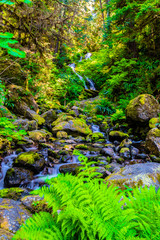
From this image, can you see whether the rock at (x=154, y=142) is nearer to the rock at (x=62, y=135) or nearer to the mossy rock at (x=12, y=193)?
the rock at (x=62, y=135)

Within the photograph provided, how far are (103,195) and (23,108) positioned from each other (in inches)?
318

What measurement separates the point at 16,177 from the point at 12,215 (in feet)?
6.41

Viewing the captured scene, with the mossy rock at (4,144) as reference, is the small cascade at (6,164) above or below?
below

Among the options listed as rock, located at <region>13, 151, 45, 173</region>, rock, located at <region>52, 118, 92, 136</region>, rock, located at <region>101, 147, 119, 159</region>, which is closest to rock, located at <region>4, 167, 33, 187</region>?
rock, located at <region>13, 151, 45, 173</region>

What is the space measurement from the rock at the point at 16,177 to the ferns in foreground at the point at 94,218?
3.22 meters

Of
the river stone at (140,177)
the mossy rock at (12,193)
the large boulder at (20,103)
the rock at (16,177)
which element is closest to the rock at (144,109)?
the river stone at (140,177)

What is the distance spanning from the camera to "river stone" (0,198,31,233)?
76.7 inches

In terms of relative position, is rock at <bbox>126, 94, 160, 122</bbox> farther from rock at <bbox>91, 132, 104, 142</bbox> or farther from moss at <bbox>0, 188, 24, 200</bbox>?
Answer: moss at <bbox>0, 188, 24, 200</bbox>

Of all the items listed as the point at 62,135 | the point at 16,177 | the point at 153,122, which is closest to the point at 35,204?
the point at 16,177

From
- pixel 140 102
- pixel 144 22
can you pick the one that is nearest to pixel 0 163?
pixel 140 102

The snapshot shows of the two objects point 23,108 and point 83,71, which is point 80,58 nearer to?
point 83,71

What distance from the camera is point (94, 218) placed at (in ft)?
3.02

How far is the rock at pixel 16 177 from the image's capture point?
3.86m

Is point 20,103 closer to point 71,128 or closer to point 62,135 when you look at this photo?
point 62,135
